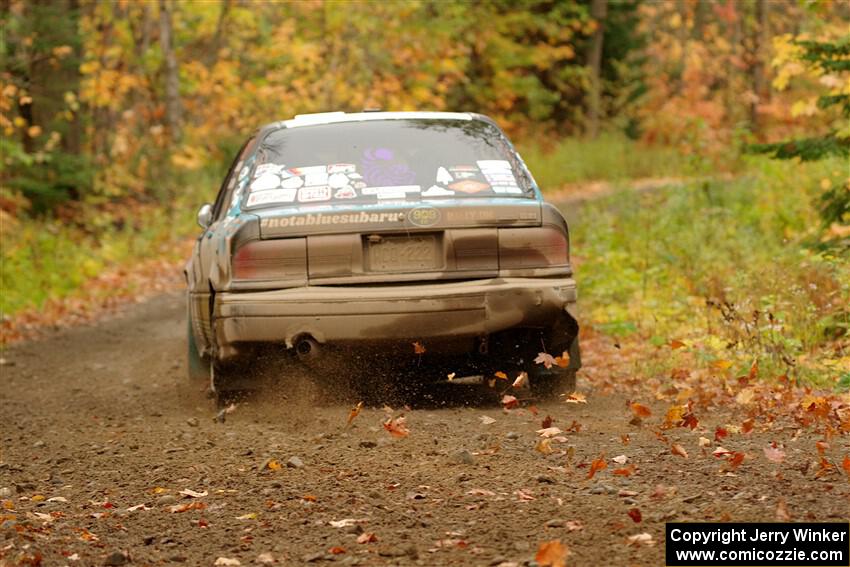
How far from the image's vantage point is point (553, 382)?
764cm

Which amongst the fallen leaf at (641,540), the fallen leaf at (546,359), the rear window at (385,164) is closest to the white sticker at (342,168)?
the rear window at (385,164)

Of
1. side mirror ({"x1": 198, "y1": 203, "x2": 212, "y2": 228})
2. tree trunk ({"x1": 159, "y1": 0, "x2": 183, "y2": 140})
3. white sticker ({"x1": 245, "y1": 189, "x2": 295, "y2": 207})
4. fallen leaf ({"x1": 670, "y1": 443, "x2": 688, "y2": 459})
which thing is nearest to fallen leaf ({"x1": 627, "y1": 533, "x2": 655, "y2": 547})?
fallen leaf ({"x1": 670, "y1": 443, "x2": 688, "y2": 459})

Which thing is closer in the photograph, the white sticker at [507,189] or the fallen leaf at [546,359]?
the fallen leaf at [546,359]

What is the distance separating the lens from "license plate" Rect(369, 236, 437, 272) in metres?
7.00

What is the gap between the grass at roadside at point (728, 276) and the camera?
794 cm

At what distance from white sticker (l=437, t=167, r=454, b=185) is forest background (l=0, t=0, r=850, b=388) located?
1.80 metres

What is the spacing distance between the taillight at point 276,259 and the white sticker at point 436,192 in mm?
828

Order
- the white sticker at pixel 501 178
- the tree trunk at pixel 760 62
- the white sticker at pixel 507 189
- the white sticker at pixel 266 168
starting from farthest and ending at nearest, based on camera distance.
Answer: the tree trunk at pixel 760 62
the white sticker at pixel 266 168
the white sticker at pixel 501 178
the white sticker at pixel 507 189

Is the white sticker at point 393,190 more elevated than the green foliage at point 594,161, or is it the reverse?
the white sticker at point 393,190

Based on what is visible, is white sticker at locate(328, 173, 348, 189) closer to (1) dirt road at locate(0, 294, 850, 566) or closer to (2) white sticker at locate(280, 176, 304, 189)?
(2) white sticker at locate(280, 176, 304, 189)

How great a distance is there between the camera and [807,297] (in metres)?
8.79

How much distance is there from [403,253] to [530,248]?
72 centimetres

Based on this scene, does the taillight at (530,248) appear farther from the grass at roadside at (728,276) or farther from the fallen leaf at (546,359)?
the grass at roadside at (728,276)

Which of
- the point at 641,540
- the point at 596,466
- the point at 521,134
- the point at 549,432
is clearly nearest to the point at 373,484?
the point at 596,466
